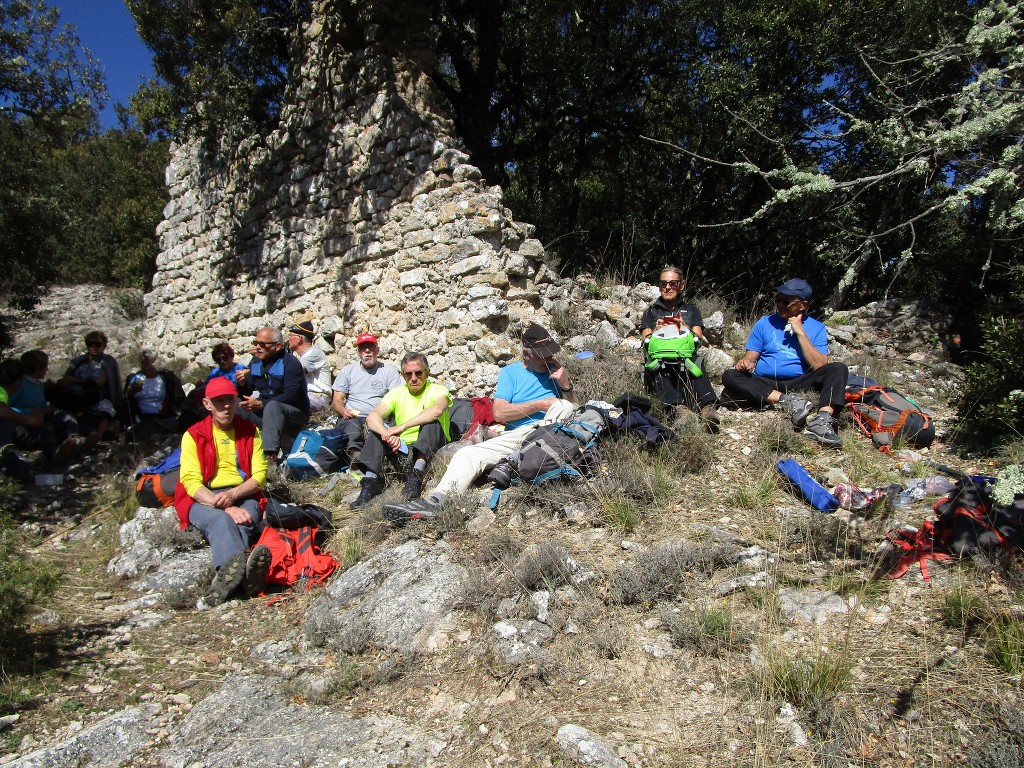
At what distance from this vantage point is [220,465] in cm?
445

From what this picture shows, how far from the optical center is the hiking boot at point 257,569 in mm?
3889

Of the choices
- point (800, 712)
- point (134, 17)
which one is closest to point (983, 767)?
point (800, 712)

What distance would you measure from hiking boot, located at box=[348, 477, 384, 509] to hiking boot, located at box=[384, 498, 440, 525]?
1.91 ft

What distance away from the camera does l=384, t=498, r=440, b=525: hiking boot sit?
13.9 ft

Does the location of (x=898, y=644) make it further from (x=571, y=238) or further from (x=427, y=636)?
(x=571, y=238)

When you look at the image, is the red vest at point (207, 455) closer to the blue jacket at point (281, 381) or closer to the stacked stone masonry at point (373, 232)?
the blue jacket at point (281, 381)

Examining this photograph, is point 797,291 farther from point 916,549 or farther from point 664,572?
point 664,572

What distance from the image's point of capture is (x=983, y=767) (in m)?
2.19

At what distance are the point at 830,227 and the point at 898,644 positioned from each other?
7783mm

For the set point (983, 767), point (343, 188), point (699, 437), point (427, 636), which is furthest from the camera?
point (343, 188)

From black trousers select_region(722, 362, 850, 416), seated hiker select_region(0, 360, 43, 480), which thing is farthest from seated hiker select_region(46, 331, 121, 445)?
black trousers select_region(722, 362, 850, 416)

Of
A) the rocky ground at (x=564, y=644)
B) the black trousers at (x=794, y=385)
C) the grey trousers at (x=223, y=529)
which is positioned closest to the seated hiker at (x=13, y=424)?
the rocky ground at (x=564, y=644)

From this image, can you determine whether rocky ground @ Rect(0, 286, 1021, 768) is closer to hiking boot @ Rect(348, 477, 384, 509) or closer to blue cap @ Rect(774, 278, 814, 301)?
hiking boot @ Rect(348, 477, 384, 509)

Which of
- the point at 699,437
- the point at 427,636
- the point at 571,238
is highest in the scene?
the point at 571,238
